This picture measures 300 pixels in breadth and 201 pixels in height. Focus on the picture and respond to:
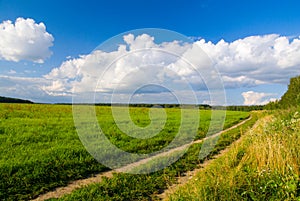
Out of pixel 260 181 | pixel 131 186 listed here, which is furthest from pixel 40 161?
pixel 260 181

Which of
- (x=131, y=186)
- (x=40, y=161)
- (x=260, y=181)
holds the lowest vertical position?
(x=131, y=186)

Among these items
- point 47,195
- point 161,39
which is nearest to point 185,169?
point 47,195

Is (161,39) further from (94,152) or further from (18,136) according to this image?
(18,136)

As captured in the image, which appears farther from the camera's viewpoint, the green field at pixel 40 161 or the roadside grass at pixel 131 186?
the green field at pixel 40 161

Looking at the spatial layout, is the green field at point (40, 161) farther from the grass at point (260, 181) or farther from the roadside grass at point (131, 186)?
the grass at point (260, 181)

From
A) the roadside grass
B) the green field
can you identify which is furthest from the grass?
the green field

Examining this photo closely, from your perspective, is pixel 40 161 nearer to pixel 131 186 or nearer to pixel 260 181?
pixel 131 186

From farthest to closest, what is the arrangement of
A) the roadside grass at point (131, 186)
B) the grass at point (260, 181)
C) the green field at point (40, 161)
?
the green field at point (40, 161), the roadside grass at point (131, 186), the grass at point (260, 181)

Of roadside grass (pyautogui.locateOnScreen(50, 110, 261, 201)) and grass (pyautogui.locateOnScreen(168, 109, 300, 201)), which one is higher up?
grass (pyautogui.locateOnScreen(168, 109, 300, 201))

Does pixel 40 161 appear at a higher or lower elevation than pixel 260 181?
lower

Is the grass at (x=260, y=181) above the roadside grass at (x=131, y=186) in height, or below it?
above

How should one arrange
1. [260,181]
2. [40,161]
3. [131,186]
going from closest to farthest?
[260,181] < [131,186] < [40,161]

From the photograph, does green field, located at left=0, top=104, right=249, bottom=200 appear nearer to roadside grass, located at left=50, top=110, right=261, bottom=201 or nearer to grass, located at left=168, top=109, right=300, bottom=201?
roadside grass, located at left=50, top=110, right=261, bottom=201

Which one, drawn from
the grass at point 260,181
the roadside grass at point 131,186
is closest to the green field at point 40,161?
the roadside grass at point 131,186
